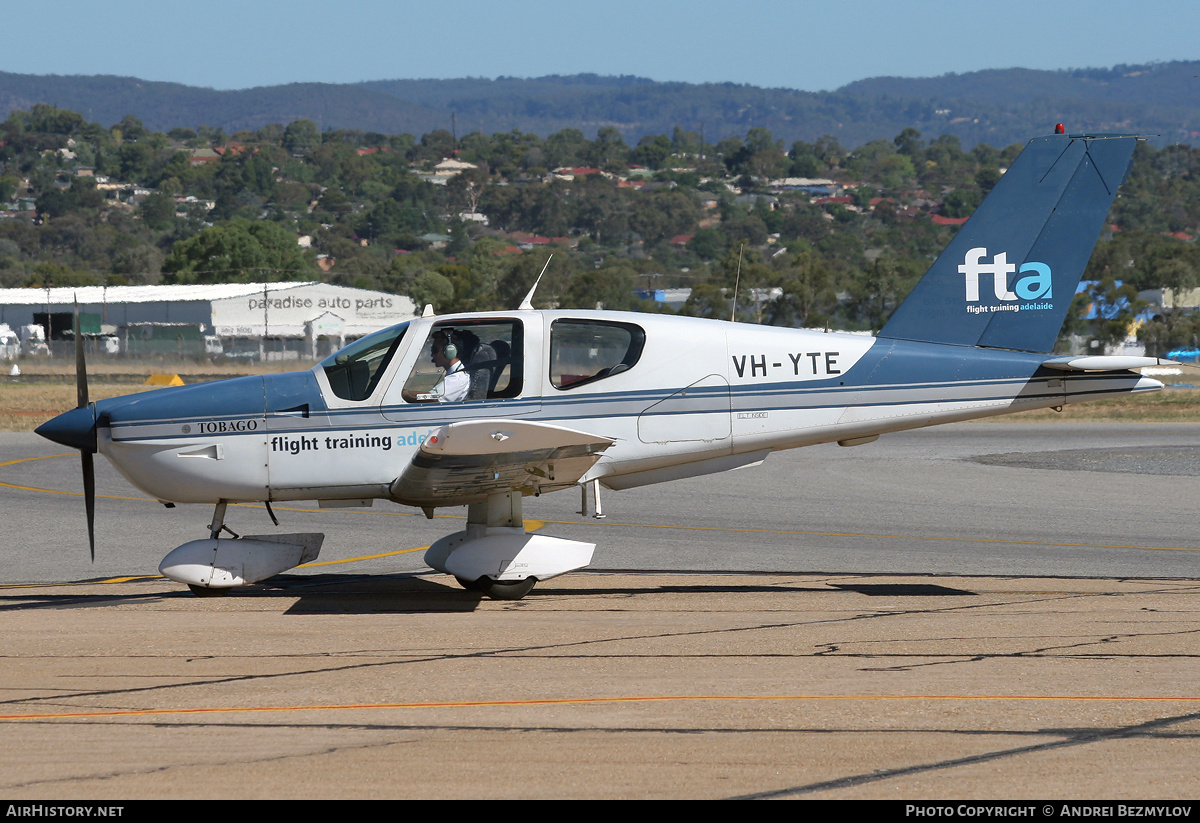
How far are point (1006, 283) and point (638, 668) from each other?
5038mm

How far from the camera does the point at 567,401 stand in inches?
352

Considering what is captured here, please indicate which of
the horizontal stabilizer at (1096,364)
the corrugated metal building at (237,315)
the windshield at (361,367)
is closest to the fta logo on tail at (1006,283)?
the horizontal stabilizer at (1096,364)

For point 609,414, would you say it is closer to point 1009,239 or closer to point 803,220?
point 1009,239

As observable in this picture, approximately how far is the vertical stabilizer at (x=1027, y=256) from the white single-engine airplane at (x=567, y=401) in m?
0.02

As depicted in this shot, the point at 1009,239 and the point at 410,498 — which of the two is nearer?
the point at 410,498

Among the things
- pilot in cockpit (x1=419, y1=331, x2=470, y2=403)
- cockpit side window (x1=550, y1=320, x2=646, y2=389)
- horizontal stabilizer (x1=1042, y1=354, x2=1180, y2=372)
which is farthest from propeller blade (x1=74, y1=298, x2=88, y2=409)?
horizontal stabilizer (x1=1042, y1=354, x2=1180, y2=372)

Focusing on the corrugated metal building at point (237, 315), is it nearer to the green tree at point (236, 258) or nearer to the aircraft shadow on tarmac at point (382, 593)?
the green tree at point (236, 258)

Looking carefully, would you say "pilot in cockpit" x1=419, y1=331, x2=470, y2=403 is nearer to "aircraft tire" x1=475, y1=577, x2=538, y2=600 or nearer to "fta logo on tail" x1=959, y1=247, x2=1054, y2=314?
"aircraft tire" x1=475, y1=577, x2=538, y2=600

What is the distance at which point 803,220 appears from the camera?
184 metres

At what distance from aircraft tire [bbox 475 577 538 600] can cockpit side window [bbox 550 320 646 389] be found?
5.02 feet

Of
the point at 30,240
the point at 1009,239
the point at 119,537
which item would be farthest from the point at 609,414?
the point at 30,240

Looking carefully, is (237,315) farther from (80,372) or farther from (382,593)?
(382,593)

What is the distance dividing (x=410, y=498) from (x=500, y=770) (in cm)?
436

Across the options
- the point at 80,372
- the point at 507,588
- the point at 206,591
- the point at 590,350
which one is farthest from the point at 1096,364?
the point at 80,372
